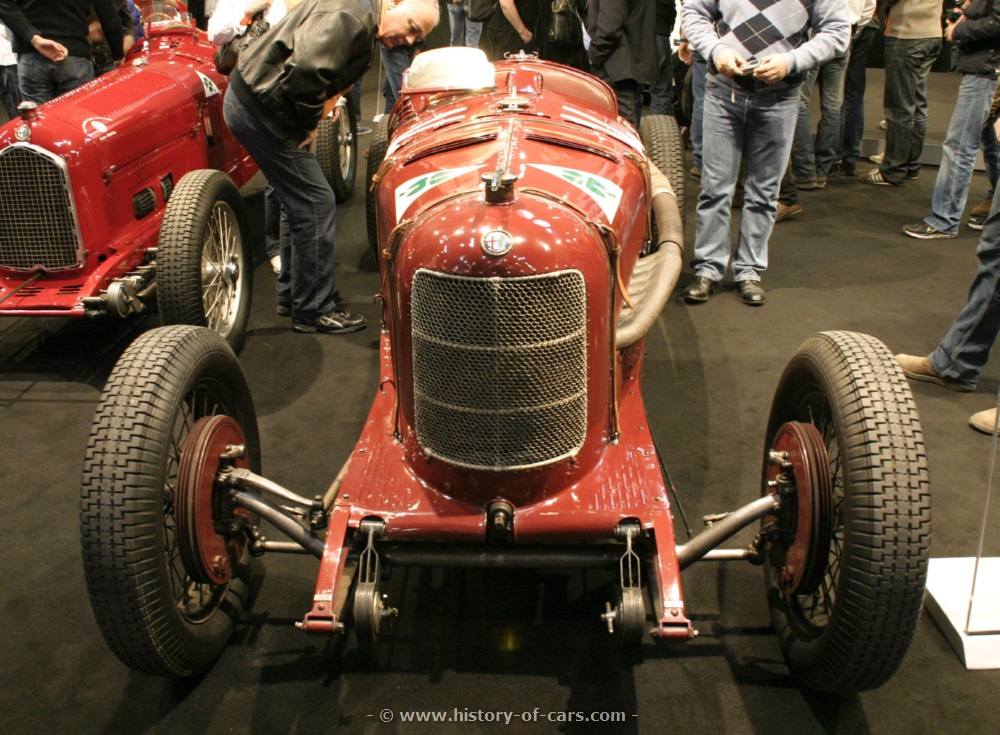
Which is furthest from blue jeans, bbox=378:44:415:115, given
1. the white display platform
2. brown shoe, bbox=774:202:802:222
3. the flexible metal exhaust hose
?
the white display platform

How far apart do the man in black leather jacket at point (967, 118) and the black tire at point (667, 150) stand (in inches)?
68.7

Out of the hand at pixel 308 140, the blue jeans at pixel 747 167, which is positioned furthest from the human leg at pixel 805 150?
the hand at pixel 308 140

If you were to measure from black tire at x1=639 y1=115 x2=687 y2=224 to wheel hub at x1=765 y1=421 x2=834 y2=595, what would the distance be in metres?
2.00

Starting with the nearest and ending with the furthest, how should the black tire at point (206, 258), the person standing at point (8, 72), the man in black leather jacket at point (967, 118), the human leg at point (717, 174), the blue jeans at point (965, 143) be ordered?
the black tire at point (206, 258), the human leg at point (717, 174), the man in black leather jacket at point (967, 118), the blue jeans at point (965, 143), the person standing at point (8, 72)

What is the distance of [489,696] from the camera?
Answer: 7.63 ft

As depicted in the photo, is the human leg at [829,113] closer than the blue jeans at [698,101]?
No

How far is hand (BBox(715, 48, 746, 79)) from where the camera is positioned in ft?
13.4

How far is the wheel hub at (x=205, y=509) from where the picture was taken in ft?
7.36

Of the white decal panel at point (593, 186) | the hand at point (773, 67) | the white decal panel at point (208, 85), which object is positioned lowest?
the white decal panel at point (208, 85)

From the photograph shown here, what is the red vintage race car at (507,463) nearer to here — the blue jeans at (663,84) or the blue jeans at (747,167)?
the blue jeans at (747,167)

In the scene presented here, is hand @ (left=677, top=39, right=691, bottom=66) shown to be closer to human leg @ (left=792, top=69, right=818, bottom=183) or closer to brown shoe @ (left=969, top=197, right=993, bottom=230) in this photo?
human leg @ (left=792, top=69, right=818, bottom=183)

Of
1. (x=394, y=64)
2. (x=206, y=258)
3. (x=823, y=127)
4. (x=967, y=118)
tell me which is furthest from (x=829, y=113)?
(x=206, y=258)

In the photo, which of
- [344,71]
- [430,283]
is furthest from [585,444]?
[344,71]

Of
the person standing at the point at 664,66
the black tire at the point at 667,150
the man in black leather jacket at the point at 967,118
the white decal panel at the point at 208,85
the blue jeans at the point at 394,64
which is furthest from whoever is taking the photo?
the person standing at the point at 664,66
